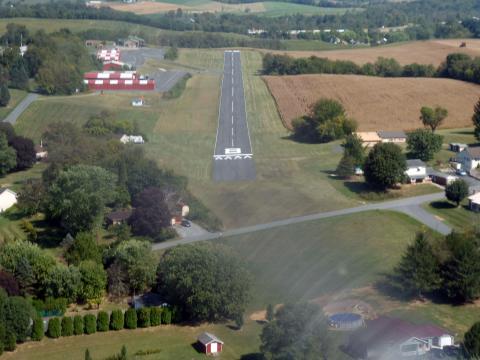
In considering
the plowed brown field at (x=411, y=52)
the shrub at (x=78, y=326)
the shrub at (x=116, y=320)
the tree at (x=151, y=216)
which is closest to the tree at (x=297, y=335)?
the shrub at (x=116, y=320)

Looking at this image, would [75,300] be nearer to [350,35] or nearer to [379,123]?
[379,123]

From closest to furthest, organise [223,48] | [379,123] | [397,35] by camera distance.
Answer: [379,123] → [223,48] → [397,35]

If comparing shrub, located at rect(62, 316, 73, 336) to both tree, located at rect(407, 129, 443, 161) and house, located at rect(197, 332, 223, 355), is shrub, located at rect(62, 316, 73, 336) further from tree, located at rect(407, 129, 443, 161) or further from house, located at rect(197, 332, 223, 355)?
tree, located at rect(407, 129, 443, 161)

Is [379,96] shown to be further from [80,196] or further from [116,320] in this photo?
[116,320]

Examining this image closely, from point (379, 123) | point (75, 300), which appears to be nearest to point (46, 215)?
point (75, 300)

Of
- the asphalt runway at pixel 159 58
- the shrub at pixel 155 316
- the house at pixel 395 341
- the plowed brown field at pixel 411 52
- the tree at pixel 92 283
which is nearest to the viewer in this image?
the house at pixel 395 341

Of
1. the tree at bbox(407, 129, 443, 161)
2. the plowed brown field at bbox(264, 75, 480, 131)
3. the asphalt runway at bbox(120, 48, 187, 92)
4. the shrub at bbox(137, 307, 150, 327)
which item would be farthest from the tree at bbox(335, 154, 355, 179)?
the asphalt runway at bbox(120, 48, 187, 92)

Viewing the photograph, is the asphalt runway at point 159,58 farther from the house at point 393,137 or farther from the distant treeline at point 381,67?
the house at point 393,137

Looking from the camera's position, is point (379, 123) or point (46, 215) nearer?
point (46, 215)
